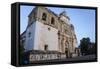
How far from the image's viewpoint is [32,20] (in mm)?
2918

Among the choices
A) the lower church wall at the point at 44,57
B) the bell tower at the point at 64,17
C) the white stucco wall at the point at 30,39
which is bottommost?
the lower church wall at the point at 44,57

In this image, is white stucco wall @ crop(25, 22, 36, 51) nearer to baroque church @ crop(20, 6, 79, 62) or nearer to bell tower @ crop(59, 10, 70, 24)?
baroque church @ crop(20, 6, 79, 62)

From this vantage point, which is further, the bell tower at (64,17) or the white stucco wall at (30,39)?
the bell tower at (64,17)

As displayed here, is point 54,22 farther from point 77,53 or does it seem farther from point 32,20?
point 77,53

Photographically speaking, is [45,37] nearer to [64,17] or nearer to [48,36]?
[48,36]

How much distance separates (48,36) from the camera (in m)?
3.01

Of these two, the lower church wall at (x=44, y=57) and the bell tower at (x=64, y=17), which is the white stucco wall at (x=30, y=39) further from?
the bell tower at (x=64, y=17)

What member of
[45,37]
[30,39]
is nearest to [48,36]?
[45,37]

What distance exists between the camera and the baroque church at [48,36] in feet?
9.57

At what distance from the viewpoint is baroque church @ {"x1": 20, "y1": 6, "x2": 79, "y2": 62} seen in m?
2.92

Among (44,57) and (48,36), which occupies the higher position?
(48,36)

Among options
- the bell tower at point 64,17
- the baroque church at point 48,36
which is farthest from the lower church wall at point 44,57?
the bell tower at point 64,17

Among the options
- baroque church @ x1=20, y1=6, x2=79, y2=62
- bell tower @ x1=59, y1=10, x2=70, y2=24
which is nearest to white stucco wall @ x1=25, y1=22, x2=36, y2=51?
baroque church @ x1=20, y1=6, x2=79, y2=62
